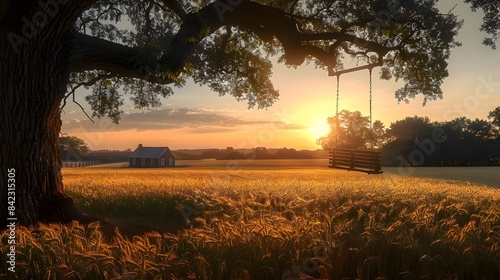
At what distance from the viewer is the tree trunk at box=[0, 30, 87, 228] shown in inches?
361

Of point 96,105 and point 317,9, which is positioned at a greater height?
point 317,9

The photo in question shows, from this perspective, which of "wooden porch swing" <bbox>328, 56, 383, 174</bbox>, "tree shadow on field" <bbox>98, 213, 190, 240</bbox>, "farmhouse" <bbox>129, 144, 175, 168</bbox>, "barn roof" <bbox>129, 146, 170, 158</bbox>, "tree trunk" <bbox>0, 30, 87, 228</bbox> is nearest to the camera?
"tree trunk" <bbox>0, 30, 87, 228</bbox>

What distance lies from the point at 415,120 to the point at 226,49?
53.8 metres

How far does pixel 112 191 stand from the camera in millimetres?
14812

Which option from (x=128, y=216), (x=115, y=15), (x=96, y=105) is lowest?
(x=128, y=216)

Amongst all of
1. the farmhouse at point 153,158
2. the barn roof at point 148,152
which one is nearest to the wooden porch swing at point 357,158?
the farmhouse at point 153,158

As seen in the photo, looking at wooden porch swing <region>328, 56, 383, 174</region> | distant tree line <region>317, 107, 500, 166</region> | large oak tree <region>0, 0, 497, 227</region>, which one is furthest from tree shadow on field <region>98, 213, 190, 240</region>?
distant tree line <region>317, 107, 500, 166</region>

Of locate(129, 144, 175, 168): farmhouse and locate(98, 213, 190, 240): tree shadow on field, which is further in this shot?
locate(129, 144, 175, 168): farmhouse

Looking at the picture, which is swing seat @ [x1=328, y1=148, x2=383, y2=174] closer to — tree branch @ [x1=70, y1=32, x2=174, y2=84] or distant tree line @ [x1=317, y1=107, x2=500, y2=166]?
tree branch @ [x1=70, y1=32, x2=174, y2=84]

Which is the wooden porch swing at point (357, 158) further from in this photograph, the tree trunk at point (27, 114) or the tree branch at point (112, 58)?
the tree trunk at point (27, 114)

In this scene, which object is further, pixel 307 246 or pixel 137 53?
pixel 137 53

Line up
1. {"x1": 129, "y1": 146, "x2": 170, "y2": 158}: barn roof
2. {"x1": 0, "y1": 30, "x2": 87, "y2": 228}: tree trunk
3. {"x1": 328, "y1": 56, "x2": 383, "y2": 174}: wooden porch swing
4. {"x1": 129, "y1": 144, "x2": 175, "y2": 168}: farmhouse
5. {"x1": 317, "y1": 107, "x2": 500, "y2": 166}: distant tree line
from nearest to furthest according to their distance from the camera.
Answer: {"x1": 0, "y1": 30, "x2": 87, "y2": 228}: tree trunk → {"x1": 328, "y1": 56, "x2": 383, "y2": 174}: wooden porch swing → {"x1": 317, "y1": 107, "x2": 500, "y2": 166}: distant tree line → {"x1": 129, "y1": 144, "x2": 175, "y2": 168}: farmhouse → {"x1": 129, "y1": 146, "x2": 170, "y2": 158}: barn roof

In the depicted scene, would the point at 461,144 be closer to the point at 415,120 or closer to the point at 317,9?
the point at 415,120

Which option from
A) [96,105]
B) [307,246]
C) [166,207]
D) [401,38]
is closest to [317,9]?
[401,38]
